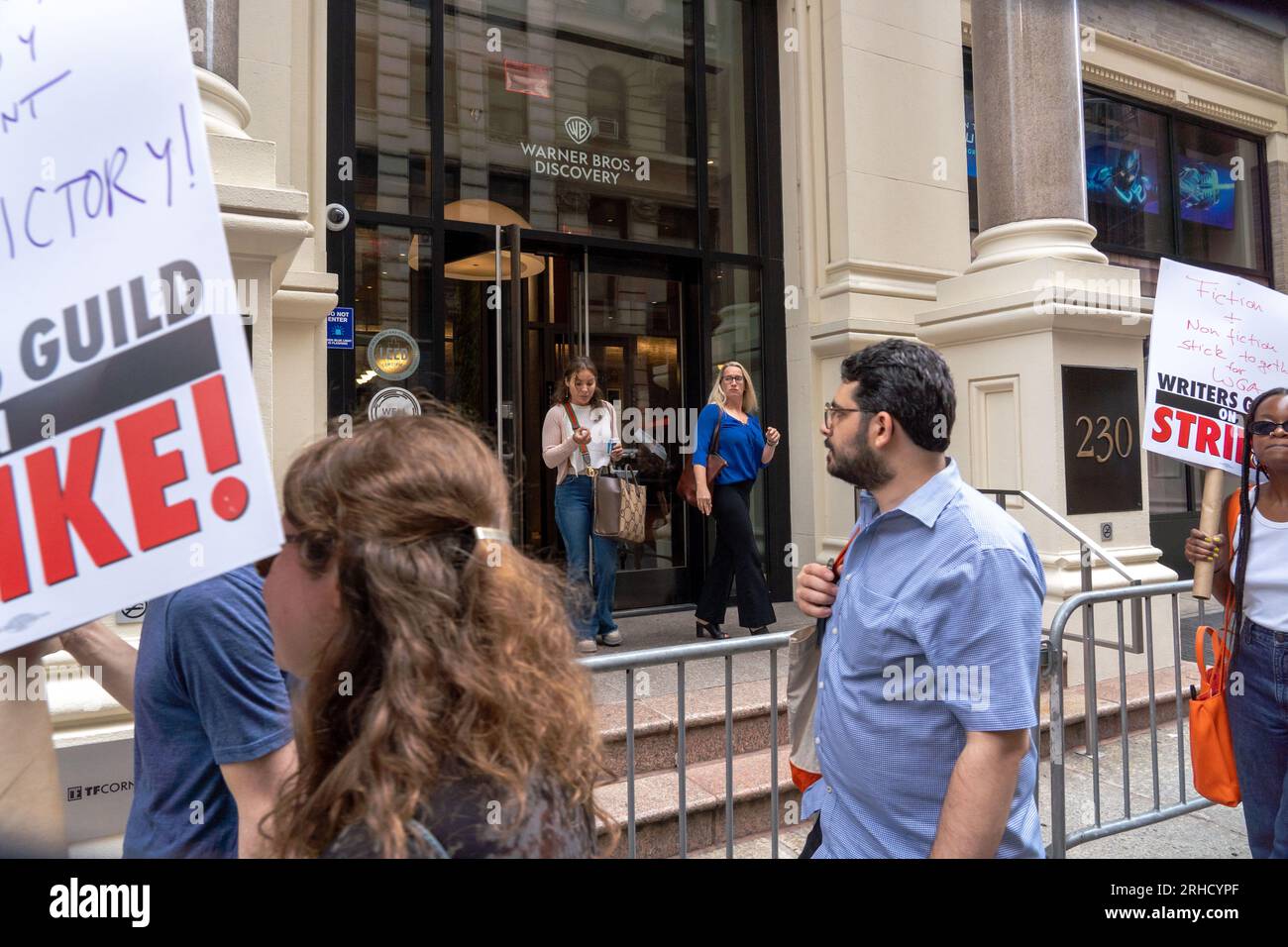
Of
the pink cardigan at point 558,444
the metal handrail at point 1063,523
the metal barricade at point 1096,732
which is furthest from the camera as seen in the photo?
the pink cardigan at point 558,444

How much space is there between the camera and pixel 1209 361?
322 centimetres

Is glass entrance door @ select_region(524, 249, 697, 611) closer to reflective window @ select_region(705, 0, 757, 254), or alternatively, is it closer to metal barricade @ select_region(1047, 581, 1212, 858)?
reflective window @ select_region(705, 0, 757, 254)

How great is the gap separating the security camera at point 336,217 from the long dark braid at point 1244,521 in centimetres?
527

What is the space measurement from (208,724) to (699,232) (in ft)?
21.3

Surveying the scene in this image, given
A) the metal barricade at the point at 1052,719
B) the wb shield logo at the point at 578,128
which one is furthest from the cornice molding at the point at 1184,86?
the metal barricade at the point at 1052,719

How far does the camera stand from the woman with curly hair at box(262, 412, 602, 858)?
3.39ft

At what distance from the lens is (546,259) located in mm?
7145

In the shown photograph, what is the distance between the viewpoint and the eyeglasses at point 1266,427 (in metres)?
2.98

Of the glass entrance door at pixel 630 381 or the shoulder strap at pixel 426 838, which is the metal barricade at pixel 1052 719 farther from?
the glass entrance door at pixel 630 381

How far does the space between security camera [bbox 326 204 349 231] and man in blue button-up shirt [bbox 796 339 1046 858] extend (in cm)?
472

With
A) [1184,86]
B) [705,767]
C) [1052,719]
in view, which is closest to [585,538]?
[705,767]

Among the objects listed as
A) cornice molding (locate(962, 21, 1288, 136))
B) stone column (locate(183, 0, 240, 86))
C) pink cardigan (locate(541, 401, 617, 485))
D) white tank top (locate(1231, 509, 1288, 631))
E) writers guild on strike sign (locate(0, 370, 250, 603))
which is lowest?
white tank top (locate(1231, 509, 1288, 631))

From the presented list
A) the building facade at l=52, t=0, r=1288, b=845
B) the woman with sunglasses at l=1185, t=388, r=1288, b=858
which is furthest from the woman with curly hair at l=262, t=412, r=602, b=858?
the building facade at l=52, t=0, r=1288, b=845
